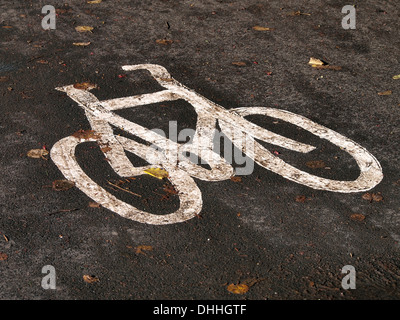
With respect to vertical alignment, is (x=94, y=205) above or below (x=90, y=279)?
above

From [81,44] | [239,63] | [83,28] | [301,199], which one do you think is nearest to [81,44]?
[81,44]

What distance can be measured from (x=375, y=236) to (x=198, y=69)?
3.22 m

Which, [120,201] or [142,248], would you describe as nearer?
[142,248]

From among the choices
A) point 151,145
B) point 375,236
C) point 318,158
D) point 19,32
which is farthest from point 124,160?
point 19,32

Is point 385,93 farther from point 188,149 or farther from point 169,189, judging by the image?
point 169,189

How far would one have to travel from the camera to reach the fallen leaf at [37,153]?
5.18 metres

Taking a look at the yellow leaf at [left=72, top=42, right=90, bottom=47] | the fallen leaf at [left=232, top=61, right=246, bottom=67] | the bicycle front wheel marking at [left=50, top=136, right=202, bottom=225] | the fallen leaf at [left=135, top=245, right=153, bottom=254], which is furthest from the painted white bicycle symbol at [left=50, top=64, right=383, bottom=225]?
the yellow leaf at [left=72, top=42, right=90, bottom=47]

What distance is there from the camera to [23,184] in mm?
4836

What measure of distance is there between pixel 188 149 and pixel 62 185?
1.15m

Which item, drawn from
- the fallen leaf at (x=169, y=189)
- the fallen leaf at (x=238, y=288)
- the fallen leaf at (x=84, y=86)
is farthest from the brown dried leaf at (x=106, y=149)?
the fallen leaf at (x=238, y=288)

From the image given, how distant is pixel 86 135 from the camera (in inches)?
216

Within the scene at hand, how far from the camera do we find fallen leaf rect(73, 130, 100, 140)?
545 centimetres

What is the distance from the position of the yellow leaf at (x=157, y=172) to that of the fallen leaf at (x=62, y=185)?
1.98 feet
